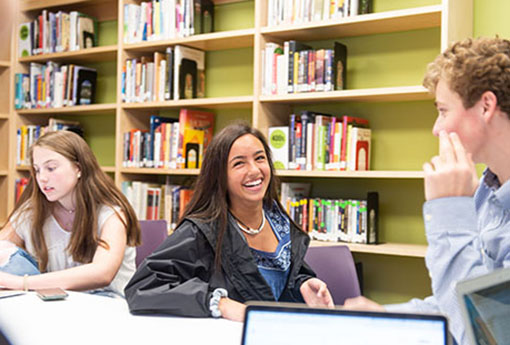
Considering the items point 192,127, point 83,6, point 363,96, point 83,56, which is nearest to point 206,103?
point 192,127

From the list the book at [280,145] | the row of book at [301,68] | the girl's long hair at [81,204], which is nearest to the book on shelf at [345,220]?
the book at [280,145]

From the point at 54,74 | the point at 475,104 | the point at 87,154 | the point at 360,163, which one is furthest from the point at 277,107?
the point at 475,104

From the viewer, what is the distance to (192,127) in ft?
13.0

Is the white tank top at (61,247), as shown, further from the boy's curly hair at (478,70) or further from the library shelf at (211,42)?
the library shelf at (211,42)

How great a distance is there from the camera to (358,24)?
3.31m

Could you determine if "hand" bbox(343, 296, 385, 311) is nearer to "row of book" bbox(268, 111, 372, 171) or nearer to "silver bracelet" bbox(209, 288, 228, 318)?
"silver bracelet" bbox(209, 288, 228, 318)

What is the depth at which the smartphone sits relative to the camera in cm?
185

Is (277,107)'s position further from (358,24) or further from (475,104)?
(475,104)

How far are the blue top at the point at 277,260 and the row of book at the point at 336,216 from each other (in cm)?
121

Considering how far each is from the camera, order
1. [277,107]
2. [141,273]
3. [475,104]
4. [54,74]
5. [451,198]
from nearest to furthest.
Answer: [451,198] < [475,104] < [141,273] < [277,107] < [54,74]

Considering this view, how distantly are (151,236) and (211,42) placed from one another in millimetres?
1497

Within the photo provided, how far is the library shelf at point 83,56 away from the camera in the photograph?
4.32m

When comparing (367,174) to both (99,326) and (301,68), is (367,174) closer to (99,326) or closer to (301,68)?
(301,68)

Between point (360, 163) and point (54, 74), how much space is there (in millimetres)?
2596
